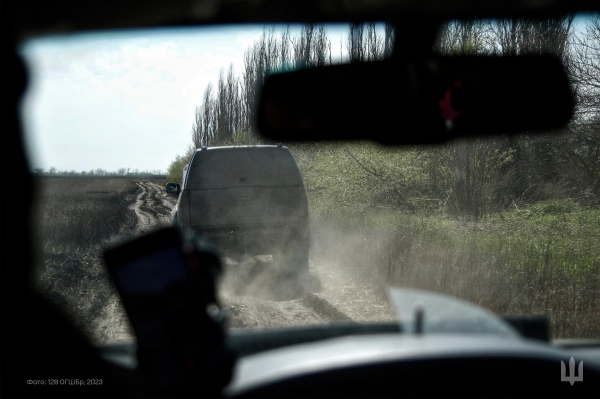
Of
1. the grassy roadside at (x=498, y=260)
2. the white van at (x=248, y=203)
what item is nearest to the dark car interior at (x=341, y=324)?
the grassy roadside at (x=498, y=260)

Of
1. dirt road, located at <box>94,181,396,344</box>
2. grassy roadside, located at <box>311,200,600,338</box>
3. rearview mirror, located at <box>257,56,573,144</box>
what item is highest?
rearview mirror, located at <box>257,56,573,144</box>

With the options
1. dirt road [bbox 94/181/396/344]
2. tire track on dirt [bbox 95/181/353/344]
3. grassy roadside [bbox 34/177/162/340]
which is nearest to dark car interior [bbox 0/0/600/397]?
grassy roadside [bbox 34/177/162/340]

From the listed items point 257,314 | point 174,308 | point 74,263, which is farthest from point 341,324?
point 74,263

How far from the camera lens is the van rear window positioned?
7.93m

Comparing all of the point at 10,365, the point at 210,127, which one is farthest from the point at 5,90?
the point at 210,127

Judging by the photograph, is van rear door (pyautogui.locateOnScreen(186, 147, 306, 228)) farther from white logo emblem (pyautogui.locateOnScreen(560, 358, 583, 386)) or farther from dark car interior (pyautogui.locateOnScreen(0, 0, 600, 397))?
white logo emblem (pyautogui.locateOnScreen(560, 358, 583, 386))

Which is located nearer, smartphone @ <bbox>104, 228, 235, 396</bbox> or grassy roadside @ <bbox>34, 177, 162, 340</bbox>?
smartphone @ <bbox>104, 228, 235, 396</bbox>

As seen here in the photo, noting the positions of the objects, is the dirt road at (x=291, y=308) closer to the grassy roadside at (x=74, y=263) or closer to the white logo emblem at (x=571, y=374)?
the grassy roadside at (x=74, y=263)

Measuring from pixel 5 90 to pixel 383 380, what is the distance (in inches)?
71.6

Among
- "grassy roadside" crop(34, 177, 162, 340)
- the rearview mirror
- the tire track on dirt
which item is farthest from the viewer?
"grassy roadside" crop(34, 177, 162, 340)

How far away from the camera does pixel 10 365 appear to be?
6.42 ft

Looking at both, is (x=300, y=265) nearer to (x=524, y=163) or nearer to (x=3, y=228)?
(x=3, y=228)

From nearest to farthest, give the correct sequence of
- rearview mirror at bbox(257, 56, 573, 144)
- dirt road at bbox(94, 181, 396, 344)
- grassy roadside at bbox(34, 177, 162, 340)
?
rearview mirror at bbox(257, 56, 573, 144)
dirt road at bbox(94, 181, 396, 344)
grassy roadside at bbox(34, 177, 162, 340)

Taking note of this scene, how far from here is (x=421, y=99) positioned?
2559mm
